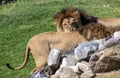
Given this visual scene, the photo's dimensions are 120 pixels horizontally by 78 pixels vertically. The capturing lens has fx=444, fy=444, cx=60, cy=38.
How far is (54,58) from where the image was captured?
6965mm

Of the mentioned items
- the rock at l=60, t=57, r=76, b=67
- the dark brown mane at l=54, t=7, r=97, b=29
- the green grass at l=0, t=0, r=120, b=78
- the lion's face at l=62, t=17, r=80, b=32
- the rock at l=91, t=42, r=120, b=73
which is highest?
the dark brown mane at l=54, t=7, r=97, b=29

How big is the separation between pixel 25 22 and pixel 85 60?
26.0 ft

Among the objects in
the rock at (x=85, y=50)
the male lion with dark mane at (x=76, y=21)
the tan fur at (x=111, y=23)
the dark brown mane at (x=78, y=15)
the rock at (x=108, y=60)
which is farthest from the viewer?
the dark brown mane at (x=78, y=15)

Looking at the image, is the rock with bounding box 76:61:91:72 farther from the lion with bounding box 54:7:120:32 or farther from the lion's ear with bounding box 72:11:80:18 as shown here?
the lion's ear with bounding box 72:11:80:18

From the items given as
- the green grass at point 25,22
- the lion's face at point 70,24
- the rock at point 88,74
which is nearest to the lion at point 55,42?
the lion's face at point 70,24

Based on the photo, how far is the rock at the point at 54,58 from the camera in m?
6.91

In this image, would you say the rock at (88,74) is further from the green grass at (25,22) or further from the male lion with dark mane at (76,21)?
the green grass at (25,22)

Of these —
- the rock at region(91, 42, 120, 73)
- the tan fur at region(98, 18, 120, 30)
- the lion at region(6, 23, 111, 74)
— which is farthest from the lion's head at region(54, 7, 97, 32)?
the rock at region(91, 42, 120, 73)

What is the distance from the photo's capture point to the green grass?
10.6 meters

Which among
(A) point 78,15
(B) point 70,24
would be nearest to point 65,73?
(B) point 70,24

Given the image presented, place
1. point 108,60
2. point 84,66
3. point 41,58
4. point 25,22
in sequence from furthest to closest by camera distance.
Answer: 1. point 25,22
2. point 41,58
3. point 84,66
4. point 108,60

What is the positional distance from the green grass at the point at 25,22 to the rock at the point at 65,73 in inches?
93.8

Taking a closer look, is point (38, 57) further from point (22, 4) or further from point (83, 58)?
point (22, 4)

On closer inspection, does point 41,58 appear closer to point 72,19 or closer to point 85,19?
point 72,19
